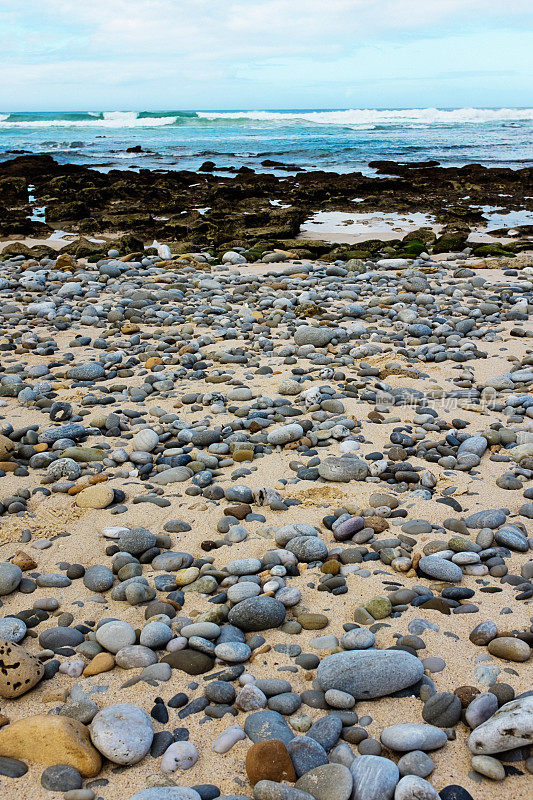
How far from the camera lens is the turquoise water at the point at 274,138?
26.7m

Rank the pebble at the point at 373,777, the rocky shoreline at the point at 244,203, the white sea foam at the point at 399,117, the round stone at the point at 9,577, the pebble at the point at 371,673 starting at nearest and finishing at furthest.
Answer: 1. the pebble at the point at 373,777
2. the pebble at the point at 371,673
3. the round stone at the point at 9,577
4. the rocky shoreline at the point at 244,203
5. the white sea foam at the point at 399,117

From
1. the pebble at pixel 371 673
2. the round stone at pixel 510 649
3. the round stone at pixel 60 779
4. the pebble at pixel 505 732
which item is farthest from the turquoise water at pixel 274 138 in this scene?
the round stone at pixel 60 779

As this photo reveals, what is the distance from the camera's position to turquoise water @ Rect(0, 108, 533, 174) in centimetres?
2672

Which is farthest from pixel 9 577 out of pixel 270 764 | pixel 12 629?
pixel 270 764

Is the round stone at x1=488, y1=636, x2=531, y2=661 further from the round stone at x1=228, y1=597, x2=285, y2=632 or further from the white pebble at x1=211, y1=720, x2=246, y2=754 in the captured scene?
the white pebble at x1=211, y1=720, x2=246, y2=754

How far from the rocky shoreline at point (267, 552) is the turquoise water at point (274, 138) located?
749 inches

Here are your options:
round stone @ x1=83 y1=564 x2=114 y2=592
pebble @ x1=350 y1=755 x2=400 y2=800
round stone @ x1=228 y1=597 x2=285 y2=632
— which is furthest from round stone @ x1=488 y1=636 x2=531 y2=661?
round stone @ x1=83 y1=564 x2=114 y2=592

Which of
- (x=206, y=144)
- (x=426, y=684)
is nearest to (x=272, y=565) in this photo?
(x=426, y=684)

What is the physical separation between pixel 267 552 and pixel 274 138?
41814 millimetres

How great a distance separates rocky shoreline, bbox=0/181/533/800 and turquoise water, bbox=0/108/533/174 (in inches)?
749

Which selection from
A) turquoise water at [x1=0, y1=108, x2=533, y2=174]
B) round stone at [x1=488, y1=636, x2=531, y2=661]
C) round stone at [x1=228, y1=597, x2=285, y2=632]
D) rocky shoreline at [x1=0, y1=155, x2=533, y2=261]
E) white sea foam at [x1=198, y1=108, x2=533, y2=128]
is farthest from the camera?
white sea foam at [x1=198, y1=108, x2=533, y2=128]

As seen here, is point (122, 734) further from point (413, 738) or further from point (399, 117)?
point (399, 117)

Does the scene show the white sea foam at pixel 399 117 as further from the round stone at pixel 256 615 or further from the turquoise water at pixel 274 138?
the round stone at pixel 256 615

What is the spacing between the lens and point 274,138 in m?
40.7
